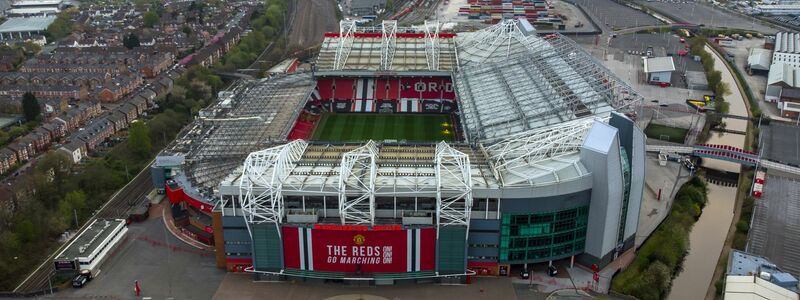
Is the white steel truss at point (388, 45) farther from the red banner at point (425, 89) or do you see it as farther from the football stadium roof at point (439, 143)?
the red banner at point (425, 89)

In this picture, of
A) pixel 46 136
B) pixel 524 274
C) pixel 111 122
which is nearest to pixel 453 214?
pixel 524 274

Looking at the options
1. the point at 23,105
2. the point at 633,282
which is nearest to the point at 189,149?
the point at 23,105

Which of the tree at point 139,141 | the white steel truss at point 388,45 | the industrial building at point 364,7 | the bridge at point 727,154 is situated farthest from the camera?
the industrial building at point 364,7

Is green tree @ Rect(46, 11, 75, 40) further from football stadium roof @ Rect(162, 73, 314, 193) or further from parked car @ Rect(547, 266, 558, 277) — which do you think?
parked car @ Rect(547, 266, 558, 277)

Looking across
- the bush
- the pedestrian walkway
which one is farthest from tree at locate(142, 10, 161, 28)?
the bush

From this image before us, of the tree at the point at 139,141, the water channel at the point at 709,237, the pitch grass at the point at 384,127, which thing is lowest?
the water channel at the point at 709,237

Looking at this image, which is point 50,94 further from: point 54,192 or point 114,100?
point 54,192

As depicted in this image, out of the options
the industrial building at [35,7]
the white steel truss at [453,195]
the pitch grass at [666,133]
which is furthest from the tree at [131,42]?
the white steel truss at [453,195]

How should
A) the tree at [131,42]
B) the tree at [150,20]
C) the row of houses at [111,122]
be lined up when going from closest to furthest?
the row of houses at [111,122]
the tree at [131,42]
the tree at [150,20]
